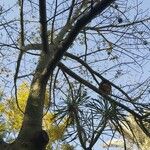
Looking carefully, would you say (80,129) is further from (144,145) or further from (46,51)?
(144,145)

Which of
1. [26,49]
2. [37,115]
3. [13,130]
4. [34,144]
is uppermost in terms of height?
[13,130]

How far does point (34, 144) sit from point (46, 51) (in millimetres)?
1388

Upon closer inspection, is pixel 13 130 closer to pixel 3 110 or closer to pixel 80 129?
pixel 3 110

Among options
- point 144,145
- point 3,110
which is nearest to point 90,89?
point 3,110

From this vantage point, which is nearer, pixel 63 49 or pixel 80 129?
pixel 63 49

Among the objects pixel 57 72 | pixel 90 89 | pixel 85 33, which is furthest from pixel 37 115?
pixel 85 33

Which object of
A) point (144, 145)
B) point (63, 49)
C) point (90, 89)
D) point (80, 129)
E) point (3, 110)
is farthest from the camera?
point (144, 145)

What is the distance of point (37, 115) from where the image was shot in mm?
5852

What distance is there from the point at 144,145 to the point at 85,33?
27.2 ft

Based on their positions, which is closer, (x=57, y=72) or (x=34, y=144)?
(x=34, y=144)

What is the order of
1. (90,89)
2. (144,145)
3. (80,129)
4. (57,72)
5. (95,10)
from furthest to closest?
(144,145) < (57,72) < (90,89) < (80,129) < (95,10)

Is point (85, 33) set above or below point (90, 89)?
above

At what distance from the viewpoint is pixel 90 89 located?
280 inches

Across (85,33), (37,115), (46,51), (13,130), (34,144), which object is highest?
(13,130)
